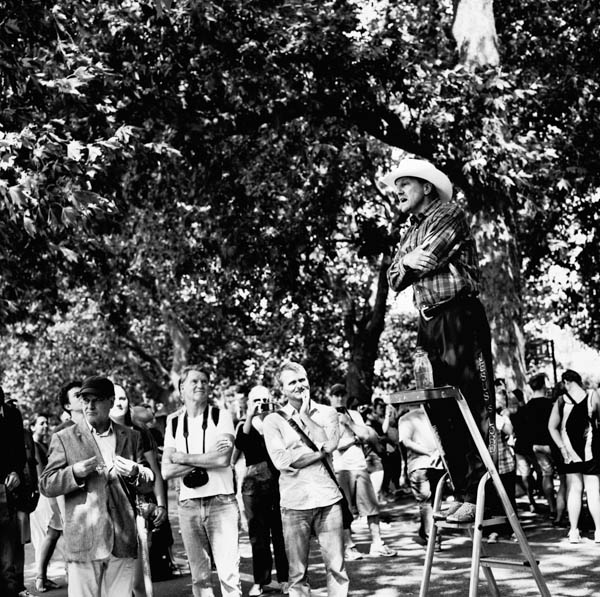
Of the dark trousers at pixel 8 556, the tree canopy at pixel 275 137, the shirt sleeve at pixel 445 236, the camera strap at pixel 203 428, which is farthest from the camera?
the tree canopy at pixel 275 137

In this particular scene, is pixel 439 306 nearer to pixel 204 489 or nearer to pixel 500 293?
pixel 204 489

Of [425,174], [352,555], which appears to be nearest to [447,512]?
[425,174]

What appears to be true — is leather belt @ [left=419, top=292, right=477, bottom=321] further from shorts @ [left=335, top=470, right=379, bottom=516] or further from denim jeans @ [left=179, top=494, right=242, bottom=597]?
shorts @ [left=335, top=470, right=379, bottom=516]

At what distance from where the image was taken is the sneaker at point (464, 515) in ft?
15.1

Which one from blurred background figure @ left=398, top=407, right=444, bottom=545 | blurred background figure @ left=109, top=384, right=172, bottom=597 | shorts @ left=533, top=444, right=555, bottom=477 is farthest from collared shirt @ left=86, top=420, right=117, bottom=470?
shorts @ left=533, top=444, right=555, bottom=477

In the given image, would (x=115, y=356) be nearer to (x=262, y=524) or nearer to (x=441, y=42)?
(x=441, y=42)

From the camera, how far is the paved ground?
9.50 metres

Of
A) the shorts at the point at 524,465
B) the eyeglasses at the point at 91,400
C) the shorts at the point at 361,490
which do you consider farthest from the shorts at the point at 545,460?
the eyeglasses at the point at 91,400

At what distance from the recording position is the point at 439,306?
4.79 meters

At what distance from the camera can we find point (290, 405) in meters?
8.14

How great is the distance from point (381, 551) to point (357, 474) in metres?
1.16

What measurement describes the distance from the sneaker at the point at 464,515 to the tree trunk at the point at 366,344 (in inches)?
870

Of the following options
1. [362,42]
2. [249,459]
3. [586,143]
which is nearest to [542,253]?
[586,143]

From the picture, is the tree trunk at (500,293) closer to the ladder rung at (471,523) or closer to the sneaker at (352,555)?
the sneaker at (352,555)
